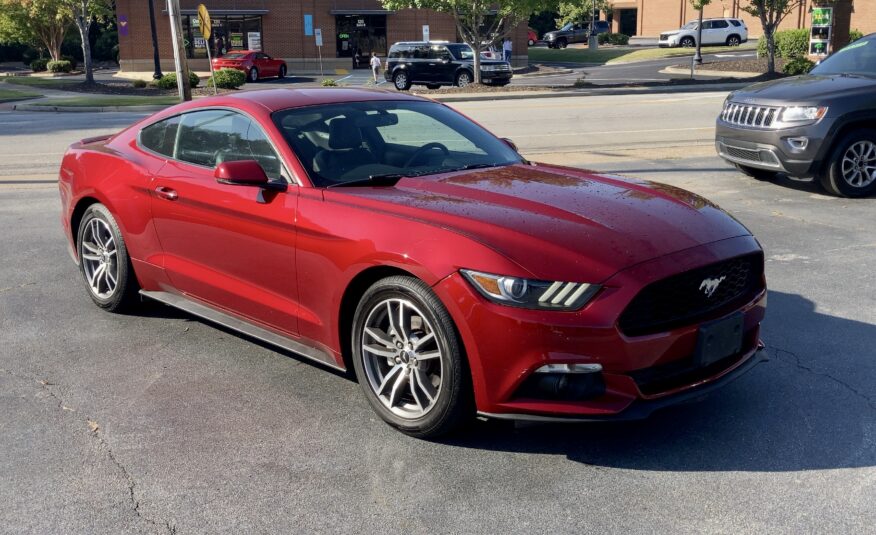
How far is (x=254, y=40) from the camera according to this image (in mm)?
52750

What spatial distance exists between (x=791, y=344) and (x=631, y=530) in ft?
8.25

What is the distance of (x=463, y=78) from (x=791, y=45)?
57.6 ft

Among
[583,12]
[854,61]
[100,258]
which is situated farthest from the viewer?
[583,12]

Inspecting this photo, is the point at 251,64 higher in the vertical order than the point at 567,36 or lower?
lower

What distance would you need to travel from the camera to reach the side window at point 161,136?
18.9 ft

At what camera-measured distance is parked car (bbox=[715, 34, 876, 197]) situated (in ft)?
31.7

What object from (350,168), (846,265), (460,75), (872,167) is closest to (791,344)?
(846,265)

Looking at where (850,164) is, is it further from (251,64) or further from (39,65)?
(39,65)

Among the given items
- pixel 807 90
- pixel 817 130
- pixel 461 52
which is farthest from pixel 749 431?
pixel 461 52

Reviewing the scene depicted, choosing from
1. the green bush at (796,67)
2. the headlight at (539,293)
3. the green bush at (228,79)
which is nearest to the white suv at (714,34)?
the green bush at (796,67)

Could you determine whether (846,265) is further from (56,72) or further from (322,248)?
(56,72)

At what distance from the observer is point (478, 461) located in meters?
3.96

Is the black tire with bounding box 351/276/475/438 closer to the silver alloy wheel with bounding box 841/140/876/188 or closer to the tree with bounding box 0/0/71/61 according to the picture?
the silver alloy wheel with bounding box 841/140/876/188

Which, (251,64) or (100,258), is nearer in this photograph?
(100,258)
